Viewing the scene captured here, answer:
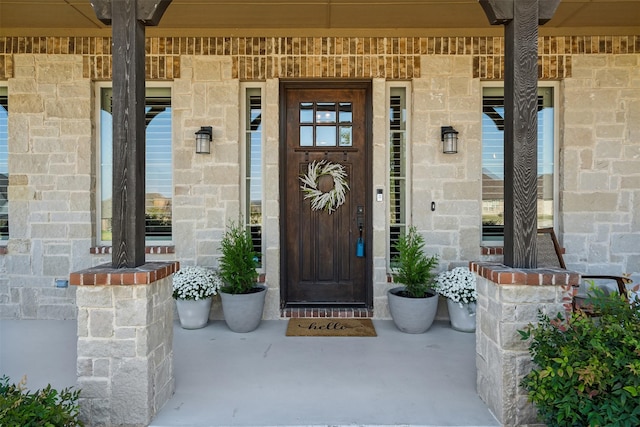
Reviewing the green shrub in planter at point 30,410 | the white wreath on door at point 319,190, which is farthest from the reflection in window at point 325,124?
the green shrub in planter at point 30,410

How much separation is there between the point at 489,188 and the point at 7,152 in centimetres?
485

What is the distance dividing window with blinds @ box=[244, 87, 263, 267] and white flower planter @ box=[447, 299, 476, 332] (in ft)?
6.32

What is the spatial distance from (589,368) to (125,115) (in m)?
2.65

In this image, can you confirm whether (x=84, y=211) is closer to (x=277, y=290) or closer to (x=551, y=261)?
(x=277, y=290)

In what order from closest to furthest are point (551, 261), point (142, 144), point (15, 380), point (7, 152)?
point (142, 144), point (15, 380), point (551, 261), point (7, 152)

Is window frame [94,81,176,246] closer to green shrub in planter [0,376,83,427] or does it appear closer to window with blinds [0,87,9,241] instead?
window with blinds [0,87,9,241]

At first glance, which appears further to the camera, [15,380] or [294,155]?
[294,155]

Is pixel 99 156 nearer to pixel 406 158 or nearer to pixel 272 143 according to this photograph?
pixel 272 143

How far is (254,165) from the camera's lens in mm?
4430

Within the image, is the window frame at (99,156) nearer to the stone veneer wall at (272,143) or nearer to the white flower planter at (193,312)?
the stone veneer wall at (272,143)

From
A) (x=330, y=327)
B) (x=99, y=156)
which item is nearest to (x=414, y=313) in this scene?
(x=330, y=327)

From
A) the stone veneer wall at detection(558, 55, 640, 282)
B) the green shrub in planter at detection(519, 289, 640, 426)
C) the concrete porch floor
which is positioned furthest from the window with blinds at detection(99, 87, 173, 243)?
the stone veneer wall at detection(558, 55, 640, 282)

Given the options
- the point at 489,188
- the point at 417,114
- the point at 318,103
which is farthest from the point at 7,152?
the point at 489,188

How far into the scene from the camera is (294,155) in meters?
4.45
